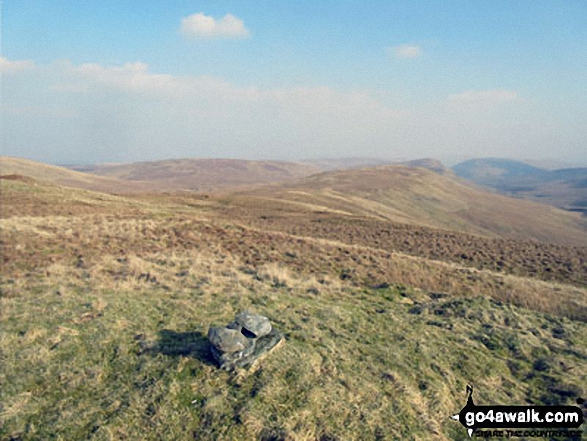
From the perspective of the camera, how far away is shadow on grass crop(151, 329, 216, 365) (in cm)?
920

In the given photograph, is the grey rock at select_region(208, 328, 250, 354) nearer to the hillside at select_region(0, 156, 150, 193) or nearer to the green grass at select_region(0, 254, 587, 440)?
the green grass at select_region(0, 254, 587, 440)

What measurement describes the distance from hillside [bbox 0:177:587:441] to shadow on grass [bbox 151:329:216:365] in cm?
6

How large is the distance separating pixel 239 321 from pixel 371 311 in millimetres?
6129

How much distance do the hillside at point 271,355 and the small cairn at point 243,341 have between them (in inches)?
13.1

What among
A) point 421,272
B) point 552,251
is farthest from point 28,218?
point 552,251

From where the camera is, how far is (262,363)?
895 centimetres

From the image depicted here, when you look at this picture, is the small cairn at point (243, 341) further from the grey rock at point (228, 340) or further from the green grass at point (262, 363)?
the green grass at point (262, 363)

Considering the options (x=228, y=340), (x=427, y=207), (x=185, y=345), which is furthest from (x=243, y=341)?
(x=427, y=207)

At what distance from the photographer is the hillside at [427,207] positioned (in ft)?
198
